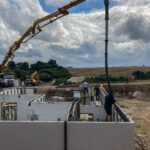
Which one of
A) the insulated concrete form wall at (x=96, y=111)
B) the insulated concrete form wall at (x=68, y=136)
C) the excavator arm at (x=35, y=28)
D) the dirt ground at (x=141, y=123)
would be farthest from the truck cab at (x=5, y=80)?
the insulated concrete form wall at (x=68, y=136)

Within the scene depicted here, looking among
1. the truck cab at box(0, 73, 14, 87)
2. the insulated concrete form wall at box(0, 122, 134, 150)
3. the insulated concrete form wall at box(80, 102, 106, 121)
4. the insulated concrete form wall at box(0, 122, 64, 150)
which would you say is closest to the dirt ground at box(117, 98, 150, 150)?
the insulated concrete form wall at box(80, 102, 106, 121)

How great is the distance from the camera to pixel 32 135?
6246 mm

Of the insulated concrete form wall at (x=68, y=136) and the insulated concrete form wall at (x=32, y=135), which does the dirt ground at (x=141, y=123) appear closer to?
the insulated concrete form wall at (x=68, y=136)

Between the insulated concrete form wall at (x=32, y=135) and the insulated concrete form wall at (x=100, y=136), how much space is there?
0.46 metres

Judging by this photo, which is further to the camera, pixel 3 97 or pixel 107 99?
pixel 3 97

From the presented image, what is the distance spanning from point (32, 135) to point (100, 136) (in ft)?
8.38

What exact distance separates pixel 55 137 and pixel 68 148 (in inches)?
24.9

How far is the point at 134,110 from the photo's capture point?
19766 mm

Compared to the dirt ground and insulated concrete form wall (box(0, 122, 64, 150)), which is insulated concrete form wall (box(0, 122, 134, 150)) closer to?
insulated concrete form wall (box(0, 122, 64, 150))

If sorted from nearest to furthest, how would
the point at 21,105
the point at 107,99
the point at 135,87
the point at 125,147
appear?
the point at 125,147
the point at 107,99
the point at 21,105
the point at 135,87

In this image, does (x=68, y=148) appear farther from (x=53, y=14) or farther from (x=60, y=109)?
(x=53, y=14)

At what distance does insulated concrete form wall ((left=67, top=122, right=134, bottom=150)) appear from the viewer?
6000 millimetres

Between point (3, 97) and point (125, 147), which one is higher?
point (3, 97)

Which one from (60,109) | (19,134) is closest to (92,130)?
(19,134)
